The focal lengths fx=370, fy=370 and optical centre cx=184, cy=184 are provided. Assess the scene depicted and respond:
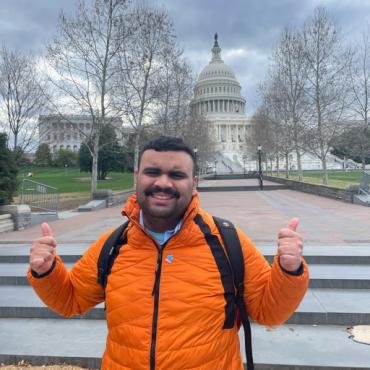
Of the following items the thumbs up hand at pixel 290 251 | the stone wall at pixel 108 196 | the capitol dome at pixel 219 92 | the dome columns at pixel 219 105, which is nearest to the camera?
the thumbs up hand at pixel 290 251

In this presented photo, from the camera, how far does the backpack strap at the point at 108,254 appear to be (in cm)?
177

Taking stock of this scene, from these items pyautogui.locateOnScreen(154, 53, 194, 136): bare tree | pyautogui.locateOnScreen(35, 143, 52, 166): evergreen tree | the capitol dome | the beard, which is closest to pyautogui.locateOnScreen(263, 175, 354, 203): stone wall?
pyautogui.locateOnScreen(154, 53, 194, 136): bare tree

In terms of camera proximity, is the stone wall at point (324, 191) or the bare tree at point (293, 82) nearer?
the stone wall at point (324, 191)

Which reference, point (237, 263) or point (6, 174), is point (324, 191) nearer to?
point (6, 174)

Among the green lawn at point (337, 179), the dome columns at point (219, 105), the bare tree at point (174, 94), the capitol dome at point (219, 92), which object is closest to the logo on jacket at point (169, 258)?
the green lawn at point (337, 179)

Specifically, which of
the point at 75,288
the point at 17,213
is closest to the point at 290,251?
the point at 75,288

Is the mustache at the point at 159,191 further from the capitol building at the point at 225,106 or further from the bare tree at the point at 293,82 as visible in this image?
the capitol building at the point at 225,106

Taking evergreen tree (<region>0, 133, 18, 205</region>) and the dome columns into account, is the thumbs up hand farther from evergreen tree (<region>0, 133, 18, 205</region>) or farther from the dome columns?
the dome columns

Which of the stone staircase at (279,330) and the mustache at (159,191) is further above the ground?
the mustache at (159,191)

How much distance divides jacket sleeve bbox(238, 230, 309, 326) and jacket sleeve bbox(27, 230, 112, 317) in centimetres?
72

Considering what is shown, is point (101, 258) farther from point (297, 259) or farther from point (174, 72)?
point (174, 72)

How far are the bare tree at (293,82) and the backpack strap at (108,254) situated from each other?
80.6 ft

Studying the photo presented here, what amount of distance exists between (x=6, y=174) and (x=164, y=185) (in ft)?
32.7

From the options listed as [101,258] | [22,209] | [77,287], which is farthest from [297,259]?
[22,209]
